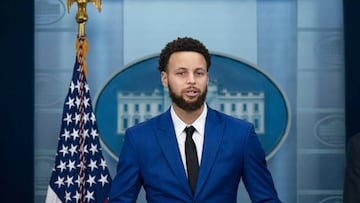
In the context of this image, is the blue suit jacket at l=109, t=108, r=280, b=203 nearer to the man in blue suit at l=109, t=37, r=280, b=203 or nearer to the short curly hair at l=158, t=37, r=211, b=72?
the man in blue suit at l=109, t=37, r=280, b=203

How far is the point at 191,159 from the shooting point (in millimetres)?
2400

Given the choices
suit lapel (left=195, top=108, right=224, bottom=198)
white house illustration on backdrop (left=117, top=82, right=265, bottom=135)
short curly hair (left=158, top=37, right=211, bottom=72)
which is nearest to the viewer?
suit lapel (left=195, top=108, right=224, bottom=198)

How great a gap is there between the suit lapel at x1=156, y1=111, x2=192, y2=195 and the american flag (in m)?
1.64

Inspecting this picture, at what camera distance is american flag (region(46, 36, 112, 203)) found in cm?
402

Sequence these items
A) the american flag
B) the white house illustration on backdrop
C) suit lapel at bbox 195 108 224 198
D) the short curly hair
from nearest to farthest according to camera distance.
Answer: suit lapel at bbox 195 108 224 198 < the short curly hair < the american flag < the white house illustration on backdrop

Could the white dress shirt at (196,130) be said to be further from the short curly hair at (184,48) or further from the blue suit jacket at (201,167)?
the short curly hair at (184,48)

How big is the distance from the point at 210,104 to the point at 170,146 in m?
2.01

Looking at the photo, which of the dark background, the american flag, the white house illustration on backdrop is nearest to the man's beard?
the american flag

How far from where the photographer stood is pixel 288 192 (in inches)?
174

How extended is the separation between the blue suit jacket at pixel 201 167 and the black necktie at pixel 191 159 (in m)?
0.03

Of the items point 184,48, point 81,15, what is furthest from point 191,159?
point 81,15
